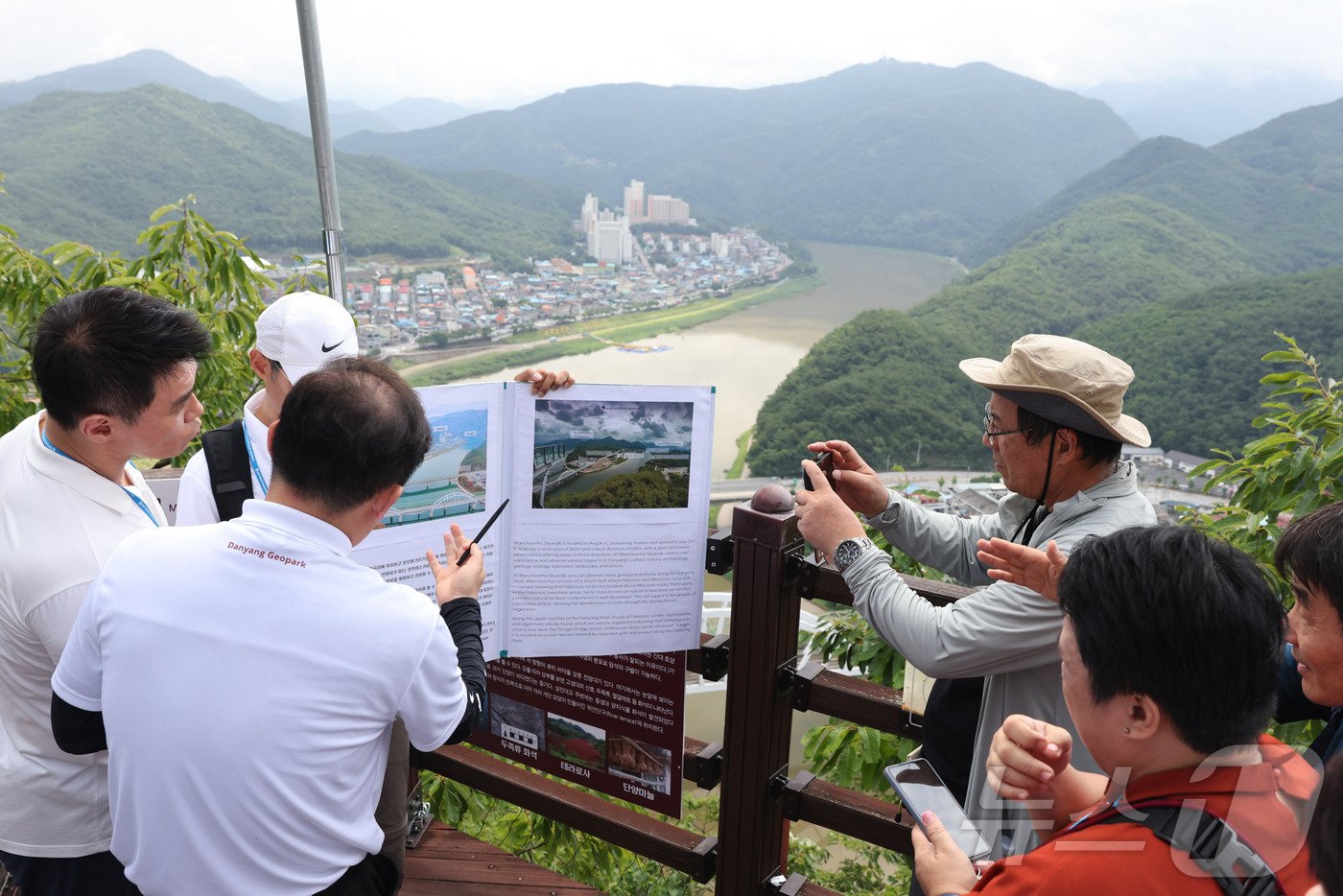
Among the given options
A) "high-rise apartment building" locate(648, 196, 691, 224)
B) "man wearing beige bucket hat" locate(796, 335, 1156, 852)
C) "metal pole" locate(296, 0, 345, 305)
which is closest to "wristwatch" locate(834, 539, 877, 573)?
"man wearing beige bucket hat" locate(796, 335, 1156, 852)

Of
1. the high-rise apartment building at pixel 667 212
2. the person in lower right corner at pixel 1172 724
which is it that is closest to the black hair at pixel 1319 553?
the person in lower right corner at pixel 1172 724

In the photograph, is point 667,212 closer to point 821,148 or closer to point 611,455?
point 821,148

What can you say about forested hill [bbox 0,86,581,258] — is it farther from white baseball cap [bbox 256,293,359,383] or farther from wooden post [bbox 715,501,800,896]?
wooden post [bbox 715,501,800,896]

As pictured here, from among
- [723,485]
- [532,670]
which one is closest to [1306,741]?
[532,670]

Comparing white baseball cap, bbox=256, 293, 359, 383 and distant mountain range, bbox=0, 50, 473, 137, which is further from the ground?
distant mountain range, bbox=0, 50, 473, 137

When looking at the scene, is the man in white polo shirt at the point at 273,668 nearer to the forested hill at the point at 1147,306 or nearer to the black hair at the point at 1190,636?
the black hair at the point at 1190,636

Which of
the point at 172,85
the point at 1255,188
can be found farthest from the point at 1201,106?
the point at 172,85

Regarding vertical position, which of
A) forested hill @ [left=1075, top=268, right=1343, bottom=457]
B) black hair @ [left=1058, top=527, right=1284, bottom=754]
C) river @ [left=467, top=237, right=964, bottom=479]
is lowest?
river @ [left=467, top=237, right=964, bottom=479]
